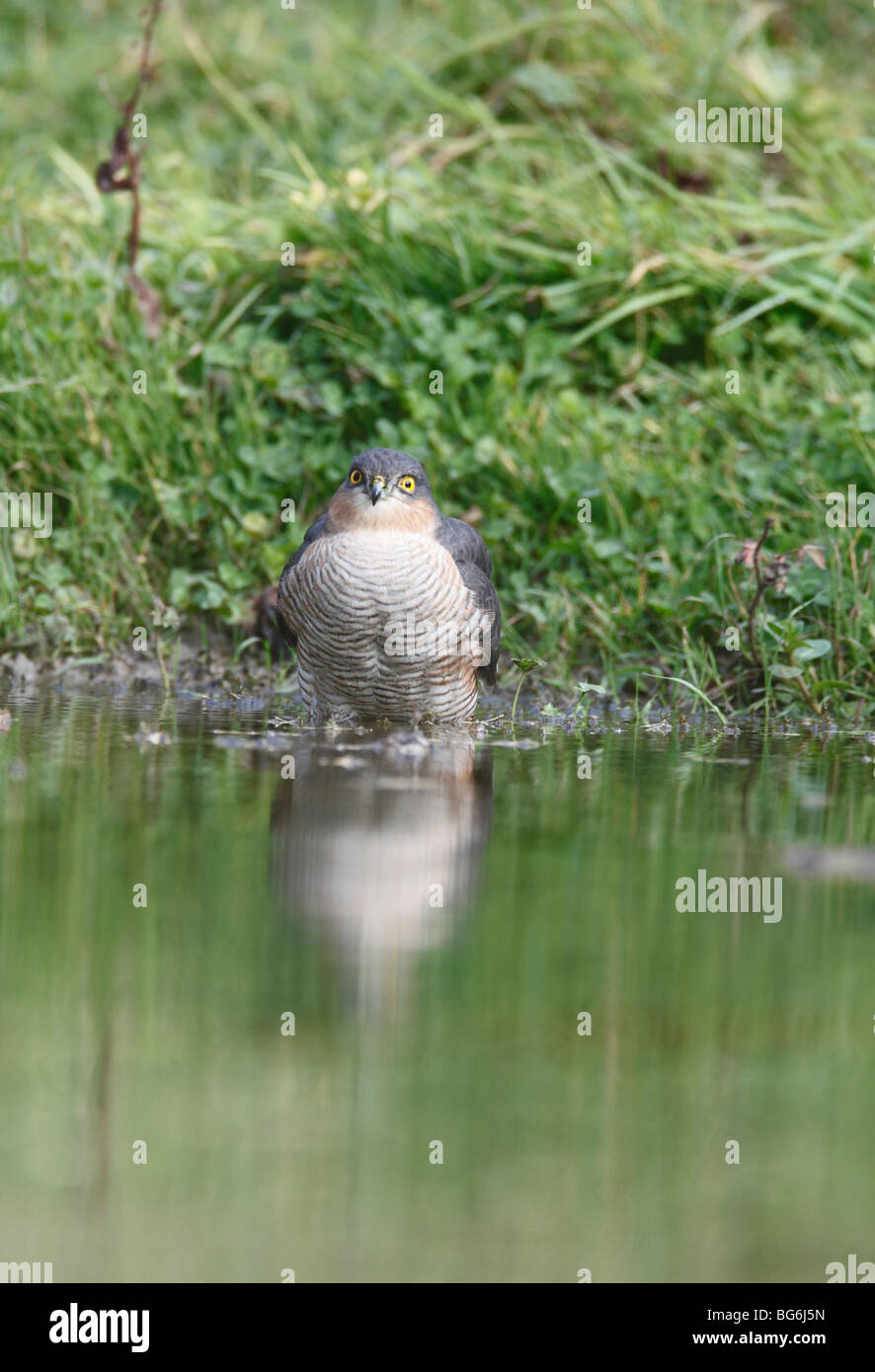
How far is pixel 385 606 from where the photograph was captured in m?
5.95

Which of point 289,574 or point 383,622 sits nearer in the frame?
point 383,622

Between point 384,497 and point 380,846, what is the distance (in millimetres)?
2047

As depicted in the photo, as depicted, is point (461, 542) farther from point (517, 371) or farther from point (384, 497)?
point (517, 371)

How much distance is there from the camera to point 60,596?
7434mm

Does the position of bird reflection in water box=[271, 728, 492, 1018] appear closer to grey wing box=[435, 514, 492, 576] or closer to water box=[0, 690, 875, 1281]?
water box=[0, 690, 875, 1281]

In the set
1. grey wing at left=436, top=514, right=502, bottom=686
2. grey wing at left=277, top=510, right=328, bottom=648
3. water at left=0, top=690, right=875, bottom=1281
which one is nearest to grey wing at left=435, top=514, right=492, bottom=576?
grey wing at left=436, top=514, right=502, bottom=686

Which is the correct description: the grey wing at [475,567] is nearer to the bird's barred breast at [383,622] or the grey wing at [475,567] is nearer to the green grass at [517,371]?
the bird's barred breast at [383,622]

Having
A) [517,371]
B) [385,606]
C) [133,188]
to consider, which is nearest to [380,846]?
[385,606]

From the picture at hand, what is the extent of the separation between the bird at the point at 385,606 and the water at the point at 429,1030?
2.68ft

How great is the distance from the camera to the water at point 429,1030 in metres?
2.47

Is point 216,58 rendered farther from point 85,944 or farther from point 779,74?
point 85,944

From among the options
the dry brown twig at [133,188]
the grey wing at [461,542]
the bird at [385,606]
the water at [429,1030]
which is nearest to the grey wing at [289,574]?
the bird at [385,606]

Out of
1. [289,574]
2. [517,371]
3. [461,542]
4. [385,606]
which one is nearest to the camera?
[385,606]

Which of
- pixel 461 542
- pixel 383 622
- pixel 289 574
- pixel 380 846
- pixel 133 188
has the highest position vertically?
pixel 133 188
